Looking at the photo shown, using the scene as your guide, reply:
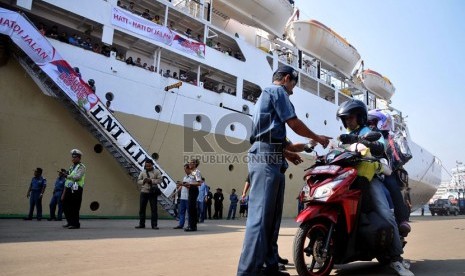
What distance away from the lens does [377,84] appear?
91.9ft

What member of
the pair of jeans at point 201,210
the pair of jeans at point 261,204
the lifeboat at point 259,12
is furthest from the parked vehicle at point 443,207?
the pair of jeans at point 261,204

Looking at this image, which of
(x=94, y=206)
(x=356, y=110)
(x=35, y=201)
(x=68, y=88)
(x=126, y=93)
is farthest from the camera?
(x=126, y=93)

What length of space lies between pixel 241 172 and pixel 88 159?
6.55 meters

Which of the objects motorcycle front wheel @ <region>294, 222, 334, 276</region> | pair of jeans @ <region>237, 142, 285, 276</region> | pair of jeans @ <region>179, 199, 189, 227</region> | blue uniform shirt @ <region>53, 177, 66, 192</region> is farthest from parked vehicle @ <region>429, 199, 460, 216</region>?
pair of jeans @ <region>237, 142, 285, 276</region>

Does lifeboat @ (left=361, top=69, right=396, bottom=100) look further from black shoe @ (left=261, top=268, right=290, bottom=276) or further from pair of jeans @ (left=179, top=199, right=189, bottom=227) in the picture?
black shoe @ (left=261, top=268, right=290, bottom=276)

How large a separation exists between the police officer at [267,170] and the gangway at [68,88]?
7969 millimetres

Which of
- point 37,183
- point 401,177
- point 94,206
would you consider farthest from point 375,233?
point 94,206

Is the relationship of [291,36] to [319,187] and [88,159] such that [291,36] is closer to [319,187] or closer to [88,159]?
[88,159]

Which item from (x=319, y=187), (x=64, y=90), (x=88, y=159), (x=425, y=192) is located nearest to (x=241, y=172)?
(x=88, y=159)

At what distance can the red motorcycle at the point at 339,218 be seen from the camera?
9.46ft

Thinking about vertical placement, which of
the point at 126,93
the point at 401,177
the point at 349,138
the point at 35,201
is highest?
the point at 126,93

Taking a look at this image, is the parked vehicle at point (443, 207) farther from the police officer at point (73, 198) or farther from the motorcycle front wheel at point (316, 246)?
the motorcycle front wheel at point (316, 246)

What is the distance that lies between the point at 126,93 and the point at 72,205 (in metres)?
5.05

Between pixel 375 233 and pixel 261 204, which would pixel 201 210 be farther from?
pixel 261 204
